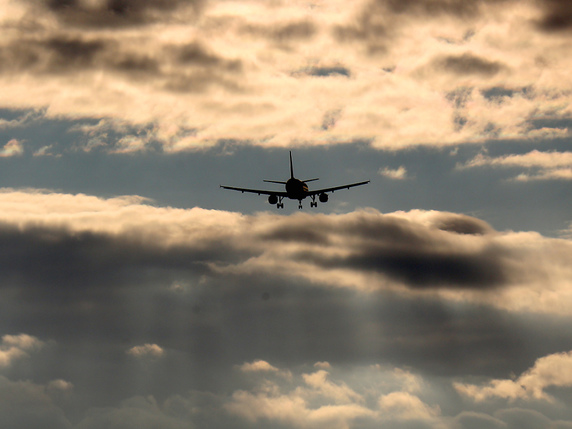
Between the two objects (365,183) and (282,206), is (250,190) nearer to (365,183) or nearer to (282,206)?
(282,206)

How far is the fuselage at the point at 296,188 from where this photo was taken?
458 feet

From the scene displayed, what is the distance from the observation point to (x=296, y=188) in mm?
140000

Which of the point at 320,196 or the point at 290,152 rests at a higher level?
the point at 290,152

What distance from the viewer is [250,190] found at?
142 m

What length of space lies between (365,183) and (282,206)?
20009 mm

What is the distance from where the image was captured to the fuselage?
458 ft

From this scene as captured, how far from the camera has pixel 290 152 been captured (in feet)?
502

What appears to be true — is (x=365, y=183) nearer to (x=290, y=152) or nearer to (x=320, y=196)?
(x=320, y=196)

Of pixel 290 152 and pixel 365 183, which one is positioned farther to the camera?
pixel 290 152

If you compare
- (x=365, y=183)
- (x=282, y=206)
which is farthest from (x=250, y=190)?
(x=365, y=183)

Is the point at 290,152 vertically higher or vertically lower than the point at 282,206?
higher

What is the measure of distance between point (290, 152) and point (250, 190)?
678 inches

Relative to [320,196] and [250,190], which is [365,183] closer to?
[320,196]

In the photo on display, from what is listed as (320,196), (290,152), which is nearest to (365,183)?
(320,196)
